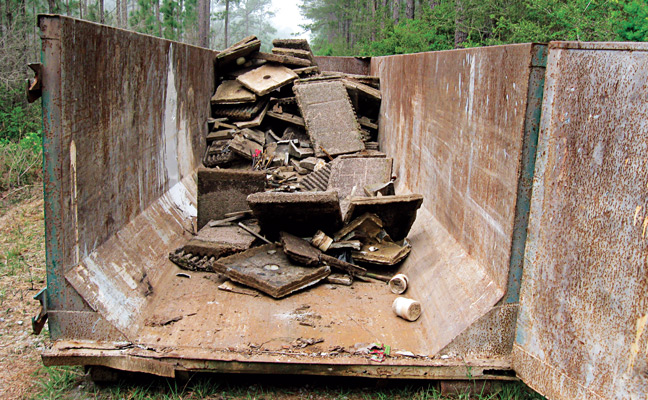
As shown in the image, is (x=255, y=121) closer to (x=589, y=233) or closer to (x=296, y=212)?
(x=296, y=212)

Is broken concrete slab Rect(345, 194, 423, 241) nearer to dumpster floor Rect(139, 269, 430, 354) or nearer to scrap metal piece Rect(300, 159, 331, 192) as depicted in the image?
dumpster floor Rect(139, 269, 430, 354)

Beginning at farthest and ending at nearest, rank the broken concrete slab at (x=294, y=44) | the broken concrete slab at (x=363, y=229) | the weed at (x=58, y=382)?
the broken concrete slab at (x=294, y=44) < the broken concrete slab at (x=363, y=229) < the weed at (x=58, y=382)

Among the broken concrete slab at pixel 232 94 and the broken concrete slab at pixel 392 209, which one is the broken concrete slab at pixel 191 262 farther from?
the broken concrete slab at pixel 232 94

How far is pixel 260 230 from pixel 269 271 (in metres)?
0.69

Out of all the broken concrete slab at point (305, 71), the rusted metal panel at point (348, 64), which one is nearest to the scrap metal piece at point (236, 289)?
the broken concrete slab at point (305, 71)

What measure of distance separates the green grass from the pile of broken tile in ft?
2.45

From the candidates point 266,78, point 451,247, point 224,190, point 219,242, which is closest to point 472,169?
point 451,247

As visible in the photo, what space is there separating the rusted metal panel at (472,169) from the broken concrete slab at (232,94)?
11.3ft

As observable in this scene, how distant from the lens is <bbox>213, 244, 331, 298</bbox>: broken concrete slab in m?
3.68

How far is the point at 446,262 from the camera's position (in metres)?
3.60

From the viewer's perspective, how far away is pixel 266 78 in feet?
27.3

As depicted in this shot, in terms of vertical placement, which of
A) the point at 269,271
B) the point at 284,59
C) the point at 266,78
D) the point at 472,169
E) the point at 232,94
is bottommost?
the point at 269,271

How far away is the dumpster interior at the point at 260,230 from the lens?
2.76 m

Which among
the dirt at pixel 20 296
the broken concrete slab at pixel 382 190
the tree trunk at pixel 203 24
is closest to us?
the dirt at pixel 20 296
